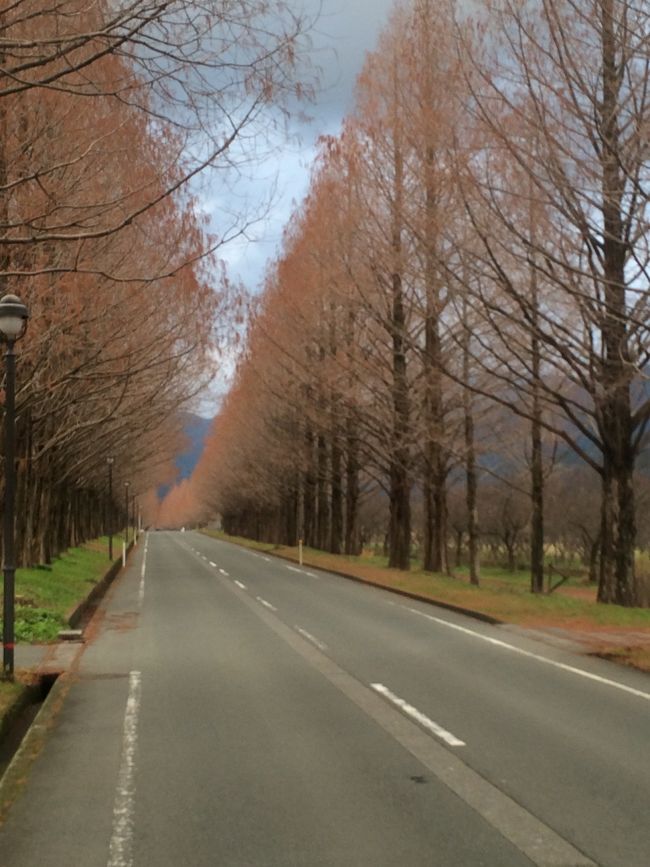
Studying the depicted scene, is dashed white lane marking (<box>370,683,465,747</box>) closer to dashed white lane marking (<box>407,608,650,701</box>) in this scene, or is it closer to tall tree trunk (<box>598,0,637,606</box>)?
dashed white lane marking (<box>407,608,650,701</box>)

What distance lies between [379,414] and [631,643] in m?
16.9

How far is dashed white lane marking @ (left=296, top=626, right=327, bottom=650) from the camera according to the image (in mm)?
12945

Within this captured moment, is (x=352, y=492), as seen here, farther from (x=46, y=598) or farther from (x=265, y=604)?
(x=46, y=598)

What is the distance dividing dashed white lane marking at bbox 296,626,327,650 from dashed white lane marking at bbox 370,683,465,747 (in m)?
3.21

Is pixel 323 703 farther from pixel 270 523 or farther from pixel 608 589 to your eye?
pixel 270 523

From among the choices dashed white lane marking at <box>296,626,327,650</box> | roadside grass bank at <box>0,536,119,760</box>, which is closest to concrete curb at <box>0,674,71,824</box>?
roadside grass bank at <box>0,536,119,760</box>

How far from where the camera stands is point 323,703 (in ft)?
28.8

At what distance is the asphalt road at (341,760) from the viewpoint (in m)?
4.79

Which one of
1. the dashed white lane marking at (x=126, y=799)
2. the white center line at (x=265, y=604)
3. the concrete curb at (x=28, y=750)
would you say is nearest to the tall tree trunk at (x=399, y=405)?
the white center line at (x=265, y=604)

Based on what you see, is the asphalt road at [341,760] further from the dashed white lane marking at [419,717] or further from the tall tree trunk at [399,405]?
the tall tree trunk at [399,405]

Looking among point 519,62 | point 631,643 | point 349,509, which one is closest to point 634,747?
point 631,643

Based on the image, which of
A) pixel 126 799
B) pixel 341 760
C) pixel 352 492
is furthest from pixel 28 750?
pixel 352 492

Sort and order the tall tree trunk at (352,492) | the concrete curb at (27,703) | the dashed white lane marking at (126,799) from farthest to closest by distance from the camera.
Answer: the tall tree trunk at (352,492) < the concrete curb at (27,703) < the dashed white lane marking at (126,799)

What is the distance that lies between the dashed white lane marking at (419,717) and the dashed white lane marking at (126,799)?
2.40m
